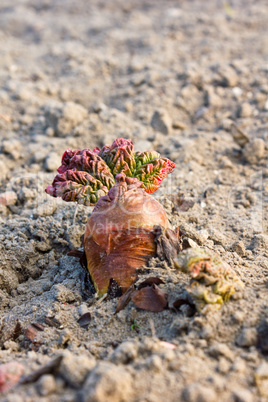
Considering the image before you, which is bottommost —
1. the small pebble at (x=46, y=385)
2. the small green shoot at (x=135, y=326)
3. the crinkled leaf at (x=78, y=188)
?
the small green shoot at (x=135, y=326)

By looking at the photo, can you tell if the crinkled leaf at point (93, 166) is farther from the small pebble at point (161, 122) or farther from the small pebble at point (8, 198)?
the small pebble at point (161, 122)

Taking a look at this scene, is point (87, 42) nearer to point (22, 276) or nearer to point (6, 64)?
point (6, 64)

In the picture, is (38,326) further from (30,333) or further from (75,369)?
(75,369)

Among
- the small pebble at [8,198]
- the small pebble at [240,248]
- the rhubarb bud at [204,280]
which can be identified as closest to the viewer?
the rhubarb bud at [204,280]

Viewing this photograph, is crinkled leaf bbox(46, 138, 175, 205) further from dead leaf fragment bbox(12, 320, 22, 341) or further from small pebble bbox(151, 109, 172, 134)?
small pebble bbox(151, 109, 172, 134)

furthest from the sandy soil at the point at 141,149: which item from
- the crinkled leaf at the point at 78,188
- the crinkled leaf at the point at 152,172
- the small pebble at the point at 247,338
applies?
the crinkled leaf at the point at 78,188

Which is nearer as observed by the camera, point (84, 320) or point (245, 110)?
point (84, 320)

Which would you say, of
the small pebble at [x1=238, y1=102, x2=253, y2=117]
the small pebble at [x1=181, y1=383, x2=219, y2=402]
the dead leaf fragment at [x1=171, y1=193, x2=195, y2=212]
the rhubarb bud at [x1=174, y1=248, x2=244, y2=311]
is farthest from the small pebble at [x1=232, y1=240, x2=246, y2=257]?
the small pebble at [x1=238, y1=102, x2=253, y2=117]

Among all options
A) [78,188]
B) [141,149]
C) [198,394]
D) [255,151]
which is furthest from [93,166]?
[255,151]
